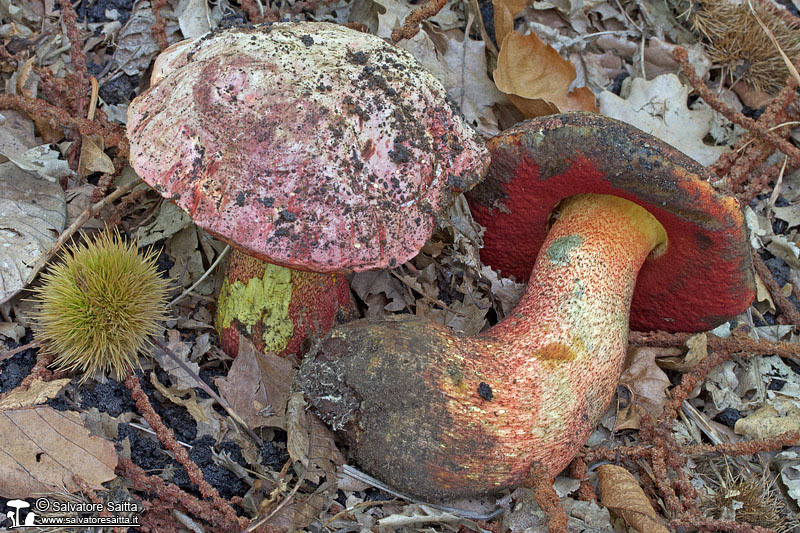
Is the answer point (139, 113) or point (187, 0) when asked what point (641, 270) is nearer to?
point (139, 113)

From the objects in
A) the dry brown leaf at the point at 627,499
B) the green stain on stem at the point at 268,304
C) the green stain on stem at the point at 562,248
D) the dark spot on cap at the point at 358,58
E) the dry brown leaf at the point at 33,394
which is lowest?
the dry brown leaf at the point at 627,499

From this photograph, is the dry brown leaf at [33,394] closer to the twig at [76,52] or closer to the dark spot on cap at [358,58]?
the twig at [76,52]

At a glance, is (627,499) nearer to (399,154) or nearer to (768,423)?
(768,423)

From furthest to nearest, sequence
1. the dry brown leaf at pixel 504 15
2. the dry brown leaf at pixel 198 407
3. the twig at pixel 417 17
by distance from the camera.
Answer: the dry brown leaf at pixel 504 15
the twig at pixel 417 17
the dry brown leaf at pixel 198 407

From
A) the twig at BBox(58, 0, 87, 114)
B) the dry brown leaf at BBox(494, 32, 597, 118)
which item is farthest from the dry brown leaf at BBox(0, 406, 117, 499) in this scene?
the dry brown leaf at BBox(494, 32, 597, 118)

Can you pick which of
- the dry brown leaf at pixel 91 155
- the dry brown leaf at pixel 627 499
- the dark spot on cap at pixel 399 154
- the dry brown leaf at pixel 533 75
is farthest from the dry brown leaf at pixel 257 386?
the dry brown leaf at pixel 533 75

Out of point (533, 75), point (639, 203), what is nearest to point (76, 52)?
point (533, 75)

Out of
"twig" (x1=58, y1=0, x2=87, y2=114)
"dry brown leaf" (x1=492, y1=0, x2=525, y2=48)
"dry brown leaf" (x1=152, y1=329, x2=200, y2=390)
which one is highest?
"dry brown leaf" (x1=492, y1=0, x2=525, y2=48)

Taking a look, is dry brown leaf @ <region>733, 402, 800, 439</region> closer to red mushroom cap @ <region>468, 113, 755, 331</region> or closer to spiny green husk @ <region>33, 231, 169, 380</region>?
red mushroom cap @ <region>468, 113, 755, 331</region>

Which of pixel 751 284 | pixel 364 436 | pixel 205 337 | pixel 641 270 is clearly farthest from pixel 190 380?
pixel 751 284
